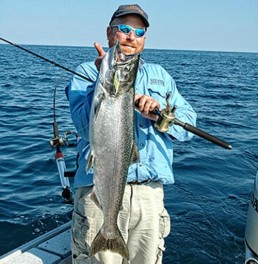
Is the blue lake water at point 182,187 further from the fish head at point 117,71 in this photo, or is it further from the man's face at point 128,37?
the fish head at point 117,71

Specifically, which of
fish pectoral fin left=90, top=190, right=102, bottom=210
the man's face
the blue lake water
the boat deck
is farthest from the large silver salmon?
the blue lake water

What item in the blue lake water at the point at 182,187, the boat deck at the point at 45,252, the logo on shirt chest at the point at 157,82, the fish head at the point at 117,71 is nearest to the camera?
the fish head at the point at 117,71

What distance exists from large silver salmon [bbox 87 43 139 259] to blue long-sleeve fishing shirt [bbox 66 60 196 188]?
41cm

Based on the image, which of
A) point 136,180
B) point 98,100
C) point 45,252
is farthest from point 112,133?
point 45,252

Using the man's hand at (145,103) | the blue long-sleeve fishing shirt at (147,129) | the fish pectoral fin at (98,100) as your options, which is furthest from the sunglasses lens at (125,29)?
the fish pectoral fin at (98,100)

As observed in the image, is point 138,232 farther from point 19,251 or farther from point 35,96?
point 35,96

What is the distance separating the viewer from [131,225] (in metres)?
3.83

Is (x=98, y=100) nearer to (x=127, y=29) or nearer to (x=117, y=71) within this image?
(x=117, y=71)

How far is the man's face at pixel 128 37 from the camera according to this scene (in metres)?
3.75

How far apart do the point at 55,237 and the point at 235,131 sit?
10.4m

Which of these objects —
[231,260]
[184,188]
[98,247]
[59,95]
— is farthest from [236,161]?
[59,95]

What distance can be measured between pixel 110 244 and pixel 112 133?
967 millimetres

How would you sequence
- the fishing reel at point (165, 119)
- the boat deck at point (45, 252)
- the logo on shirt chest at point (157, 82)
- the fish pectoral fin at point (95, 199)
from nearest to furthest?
the fish pectoral fin at point (95, 199) < the fishing reel at point (165, 119) < the logo on shirt chest at point (157, 82) < the boat deck at point (45, 252)

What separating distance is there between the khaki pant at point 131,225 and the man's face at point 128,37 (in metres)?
1.22
